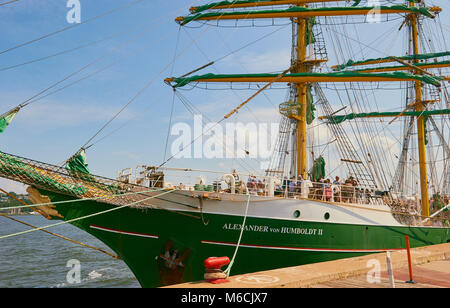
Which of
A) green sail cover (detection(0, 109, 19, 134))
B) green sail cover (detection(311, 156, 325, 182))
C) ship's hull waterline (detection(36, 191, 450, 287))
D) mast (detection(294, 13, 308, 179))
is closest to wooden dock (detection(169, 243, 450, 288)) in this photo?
ship's hull waterline (detection(36, 191, 450, 287))

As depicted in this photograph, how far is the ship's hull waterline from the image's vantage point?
34.9 ft

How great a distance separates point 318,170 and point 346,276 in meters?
11.3

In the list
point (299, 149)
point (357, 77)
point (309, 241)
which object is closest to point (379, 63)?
point (357, 77)

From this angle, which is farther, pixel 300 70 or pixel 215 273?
pixel 300 70

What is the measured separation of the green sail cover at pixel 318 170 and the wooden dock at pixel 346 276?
9.19 metres

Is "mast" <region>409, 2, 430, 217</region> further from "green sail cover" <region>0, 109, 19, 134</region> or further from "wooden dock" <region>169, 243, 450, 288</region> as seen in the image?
"green sail cover" <region>0, 109, 19, 134</region>

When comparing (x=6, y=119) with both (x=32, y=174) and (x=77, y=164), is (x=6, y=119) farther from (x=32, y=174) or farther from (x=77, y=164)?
(x=77, y=164)

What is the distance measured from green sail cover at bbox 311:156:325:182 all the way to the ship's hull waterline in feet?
20.1

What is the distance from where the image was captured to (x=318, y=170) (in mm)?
17688

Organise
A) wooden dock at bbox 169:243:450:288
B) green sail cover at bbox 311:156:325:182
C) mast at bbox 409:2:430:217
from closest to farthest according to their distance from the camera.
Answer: wooden dock at bbox 169:243:450:288
green sail cover at bbox 311:156:325:182
mast at bbox 409:2:430:217

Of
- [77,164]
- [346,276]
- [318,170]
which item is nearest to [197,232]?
[77,164]

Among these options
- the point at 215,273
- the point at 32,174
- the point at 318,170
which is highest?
the point at 318,170
